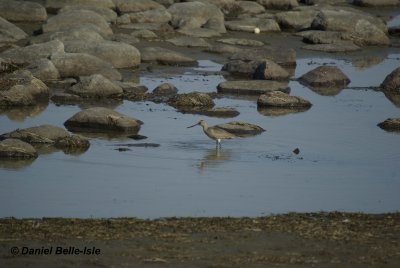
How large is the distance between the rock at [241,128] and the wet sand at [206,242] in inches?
256

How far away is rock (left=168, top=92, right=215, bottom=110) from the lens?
71.3ft

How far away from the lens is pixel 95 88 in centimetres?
2219

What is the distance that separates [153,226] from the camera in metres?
11.7

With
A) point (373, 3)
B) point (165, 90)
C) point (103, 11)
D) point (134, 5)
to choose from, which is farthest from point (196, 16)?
point (373, 3)

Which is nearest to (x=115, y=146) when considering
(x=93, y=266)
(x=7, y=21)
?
(x=93, y=266)

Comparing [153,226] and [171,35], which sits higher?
[171,35]

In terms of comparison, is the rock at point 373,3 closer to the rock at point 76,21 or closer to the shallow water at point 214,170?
the rock at point 76,21

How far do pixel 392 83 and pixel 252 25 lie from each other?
8542 mm

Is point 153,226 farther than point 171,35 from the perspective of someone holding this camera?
No

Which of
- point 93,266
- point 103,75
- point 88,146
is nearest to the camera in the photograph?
point 93,266

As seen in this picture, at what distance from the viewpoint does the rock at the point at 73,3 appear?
32281 millimetres

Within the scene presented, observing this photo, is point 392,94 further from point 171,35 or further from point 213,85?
point 171,35

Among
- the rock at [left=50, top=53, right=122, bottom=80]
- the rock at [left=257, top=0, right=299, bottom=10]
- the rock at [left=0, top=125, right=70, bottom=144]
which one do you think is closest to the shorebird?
the rock at [left=0, top=125, right=70, bottom=144]

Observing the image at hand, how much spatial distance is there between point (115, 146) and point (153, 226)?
599 centimetres
